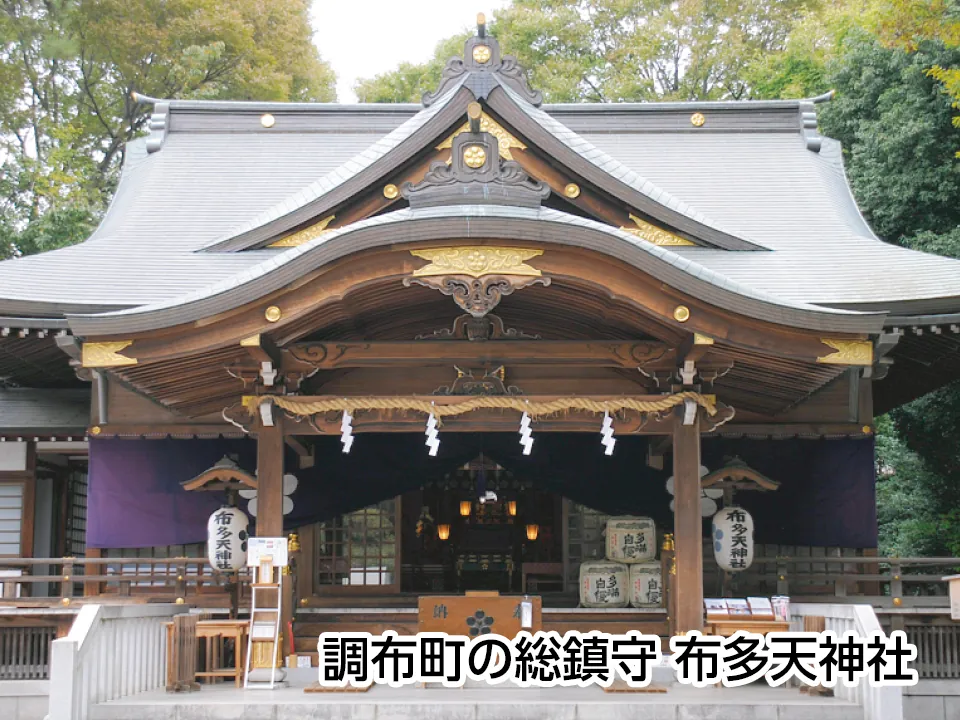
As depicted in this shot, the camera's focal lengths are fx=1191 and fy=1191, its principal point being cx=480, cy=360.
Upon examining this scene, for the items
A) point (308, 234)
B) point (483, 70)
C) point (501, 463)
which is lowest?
point (501, 463)

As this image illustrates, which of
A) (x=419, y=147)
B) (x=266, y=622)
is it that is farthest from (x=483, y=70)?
(x=266, y=622)

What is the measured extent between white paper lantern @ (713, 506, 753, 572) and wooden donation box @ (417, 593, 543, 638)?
231cm

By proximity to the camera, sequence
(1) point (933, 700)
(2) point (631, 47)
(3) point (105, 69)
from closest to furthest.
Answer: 1. (1) point (933, 700)
2. (3) point (105, 69)
3. (2) point (631, 47)

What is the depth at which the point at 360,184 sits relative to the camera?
11797 millimetres

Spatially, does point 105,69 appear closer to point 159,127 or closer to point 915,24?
point 159,127

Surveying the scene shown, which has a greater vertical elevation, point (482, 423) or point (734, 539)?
point (482, 423)

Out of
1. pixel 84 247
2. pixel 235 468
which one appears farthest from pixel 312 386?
pixel 84 247

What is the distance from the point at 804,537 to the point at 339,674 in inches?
231

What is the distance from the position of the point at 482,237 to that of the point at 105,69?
74.7 feet

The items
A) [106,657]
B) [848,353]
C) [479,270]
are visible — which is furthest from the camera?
[848,353]

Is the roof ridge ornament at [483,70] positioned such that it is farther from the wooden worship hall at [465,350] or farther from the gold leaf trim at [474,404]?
the gold leaf trim at [474,404]

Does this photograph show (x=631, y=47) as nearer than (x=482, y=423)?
No

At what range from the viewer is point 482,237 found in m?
9.43

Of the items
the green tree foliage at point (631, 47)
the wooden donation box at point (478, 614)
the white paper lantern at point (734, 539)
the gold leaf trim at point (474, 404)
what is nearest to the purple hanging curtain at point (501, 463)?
the white paper lantern at point (734, 539)
